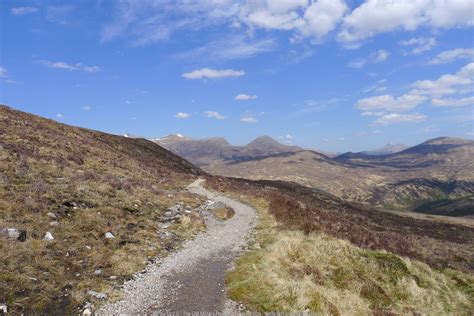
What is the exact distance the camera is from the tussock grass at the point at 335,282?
42.4 feet

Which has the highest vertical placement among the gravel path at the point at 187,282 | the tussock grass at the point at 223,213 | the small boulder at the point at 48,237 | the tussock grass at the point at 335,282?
the small boulder at the point at 48,237

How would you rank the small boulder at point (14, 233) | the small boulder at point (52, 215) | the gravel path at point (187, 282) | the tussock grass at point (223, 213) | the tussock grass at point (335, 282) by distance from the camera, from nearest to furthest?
the gravel path at point (187, 282)
the tussock grass at point (335, 282)
the small boulder at point (14, 233)
the small boulder at point (52, 215)
the tussock grass at point (223, 213)

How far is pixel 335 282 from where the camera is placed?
16.5 metres

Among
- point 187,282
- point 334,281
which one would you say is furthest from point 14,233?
point 334,281

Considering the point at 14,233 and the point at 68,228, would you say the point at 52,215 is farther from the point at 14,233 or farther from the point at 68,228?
the point at 14,233

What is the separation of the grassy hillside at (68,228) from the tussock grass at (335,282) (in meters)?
5.45

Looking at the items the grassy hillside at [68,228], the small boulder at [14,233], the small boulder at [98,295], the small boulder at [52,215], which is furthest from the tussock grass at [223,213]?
the small boulder at [98,295]

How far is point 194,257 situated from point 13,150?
21.0 meters

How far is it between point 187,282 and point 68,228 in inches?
303

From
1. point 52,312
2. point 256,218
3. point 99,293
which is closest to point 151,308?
point 99,293

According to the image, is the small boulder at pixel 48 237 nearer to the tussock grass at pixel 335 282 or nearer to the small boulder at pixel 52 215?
the small boulder at pixel 52 215

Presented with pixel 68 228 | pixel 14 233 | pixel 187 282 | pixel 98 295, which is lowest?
pixel 187 282

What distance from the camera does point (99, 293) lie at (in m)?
12.3

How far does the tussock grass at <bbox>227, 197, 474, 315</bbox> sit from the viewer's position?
42.4 feet
